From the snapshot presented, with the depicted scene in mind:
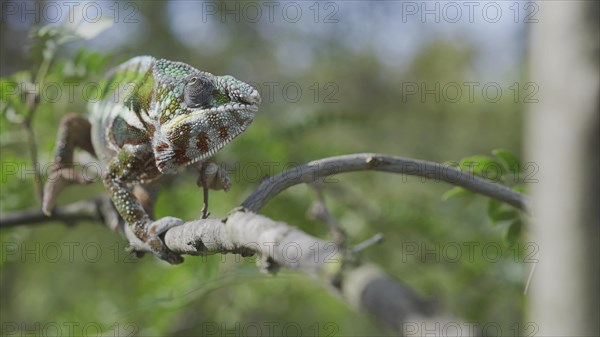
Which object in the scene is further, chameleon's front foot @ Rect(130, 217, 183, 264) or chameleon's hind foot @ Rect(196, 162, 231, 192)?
chameleon's hind foot @ Rect(196, 162, 231, 192)

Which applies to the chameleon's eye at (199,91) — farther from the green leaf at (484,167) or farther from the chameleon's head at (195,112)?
the green leaf at (484,167)

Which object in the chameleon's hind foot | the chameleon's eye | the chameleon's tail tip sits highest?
the chameleon's eye

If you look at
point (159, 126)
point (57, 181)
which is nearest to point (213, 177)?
point (159, 126)

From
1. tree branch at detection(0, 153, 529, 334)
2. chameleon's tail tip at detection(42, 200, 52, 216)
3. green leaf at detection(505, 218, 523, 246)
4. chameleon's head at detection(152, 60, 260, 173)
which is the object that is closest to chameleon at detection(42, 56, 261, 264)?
chameleon's head at detection(152, 60, 260, 173)

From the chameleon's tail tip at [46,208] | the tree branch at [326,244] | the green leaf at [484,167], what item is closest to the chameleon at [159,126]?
the tree branch at [326,244]

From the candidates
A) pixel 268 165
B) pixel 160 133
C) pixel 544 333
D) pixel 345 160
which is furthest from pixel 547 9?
pixel 268 165

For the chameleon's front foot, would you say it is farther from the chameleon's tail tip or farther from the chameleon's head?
the chameleon's tail tip

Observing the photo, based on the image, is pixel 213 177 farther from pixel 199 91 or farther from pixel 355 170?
pixel 355 170

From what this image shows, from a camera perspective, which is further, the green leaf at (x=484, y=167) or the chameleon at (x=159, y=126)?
the green leaf at (x=484, y=167)
